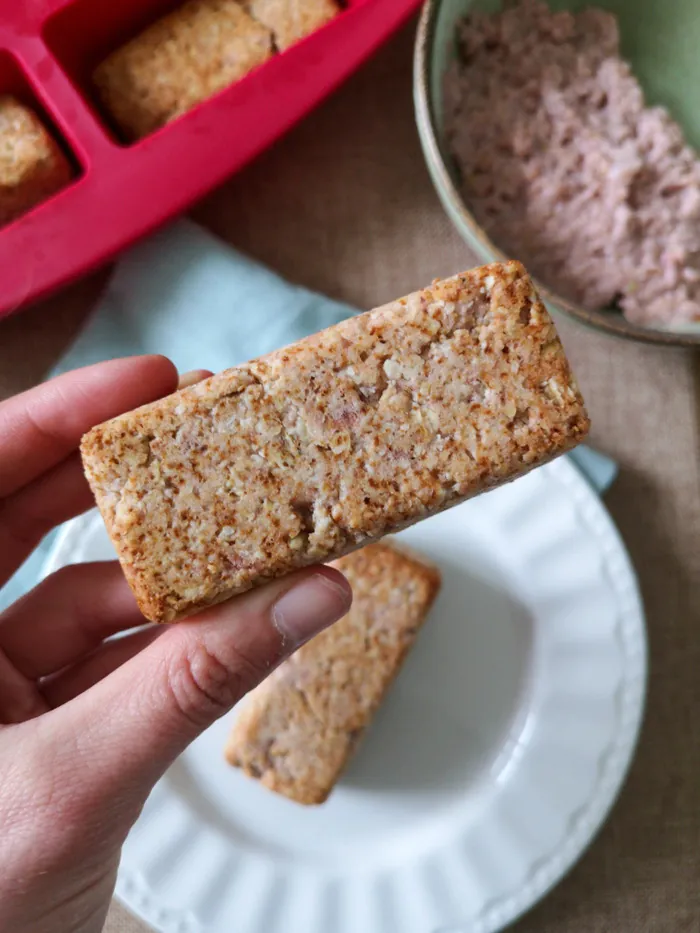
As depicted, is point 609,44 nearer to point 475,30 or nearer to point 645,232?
point 475,30

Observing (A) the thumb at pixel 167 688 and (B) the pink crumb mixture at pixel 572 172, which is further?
(B) the pink crumb mixture at pixel 572 172

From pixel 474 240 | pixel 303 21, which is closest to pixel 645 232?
pixel 474 240

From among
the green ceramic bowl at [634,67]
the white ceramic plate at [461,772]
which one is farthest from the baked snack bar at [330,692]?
the green ceramic bowl at [634,67]

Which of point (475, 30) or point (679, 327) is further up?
point (475, 30)

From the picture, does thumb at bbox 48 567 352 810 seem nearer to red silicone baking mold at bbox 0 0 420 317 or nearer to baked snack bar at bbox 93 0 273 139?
red silicone baking mold at bbox 0 0 420 317

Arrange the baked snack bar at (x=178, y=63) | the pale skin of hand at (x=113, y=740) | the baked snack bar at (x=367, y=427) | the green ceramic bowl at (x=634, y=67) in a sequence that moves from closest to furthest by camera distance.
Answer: the baked snack bar at (x=367, y=427), the pale skin of hand at (x=113, y=740), the green ceramic bowl at (x=634, y=67), the baked snack bar at (x=178, y=63)

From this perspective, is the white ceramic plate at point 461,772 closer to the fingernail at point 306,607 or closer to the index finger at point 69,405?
the index finger at point 69,405
